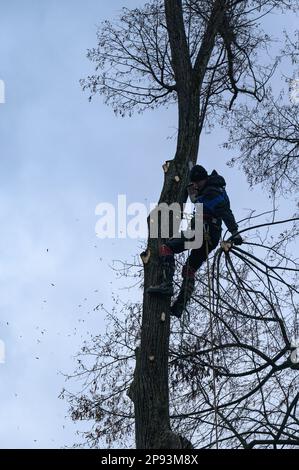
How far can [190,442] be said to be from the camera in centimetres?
1062

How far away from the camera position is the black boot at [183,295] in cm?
1098

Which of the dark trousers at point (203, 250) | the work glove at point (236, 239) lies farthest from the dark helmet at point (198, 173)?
the work glove at point (236, 239)

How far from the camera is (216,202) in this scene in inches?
441

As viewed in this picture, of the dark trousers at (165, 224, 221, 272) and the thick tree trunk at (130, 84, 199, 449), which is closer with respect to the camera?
the thick tree trunk at (130, 84, 199, 449)

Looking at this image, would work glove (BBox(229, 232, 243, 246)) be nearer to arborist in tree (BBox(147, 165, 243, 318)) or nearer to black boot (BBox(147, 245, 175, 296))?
arborist in tree (BBox(147, 165, 243, 318))

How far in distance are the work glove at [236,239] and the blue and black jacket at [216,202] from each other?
0.59 ft

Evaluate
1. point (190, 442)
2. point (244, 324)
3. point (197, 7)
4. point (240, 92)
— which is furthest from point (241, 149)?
point (190, 442)

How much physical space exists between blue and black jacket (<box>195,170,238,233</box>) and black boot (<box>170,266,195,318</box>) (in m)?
0.55

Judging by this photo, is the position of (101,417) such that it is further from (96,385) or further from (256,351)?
(256,351)

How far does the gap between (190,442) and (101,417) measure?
158cm

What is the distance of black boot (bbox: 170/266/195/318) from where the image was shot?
36.0 ft

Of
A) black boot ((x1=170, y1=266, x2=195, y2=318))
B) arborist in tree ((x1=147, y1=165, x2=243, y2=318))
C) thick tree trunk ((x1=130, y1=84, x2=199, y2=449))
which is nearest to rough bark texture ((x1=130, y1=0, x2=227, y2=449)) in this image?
thick tree trunk ((x1=130, y1=84, x2=199, y2=449))
